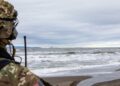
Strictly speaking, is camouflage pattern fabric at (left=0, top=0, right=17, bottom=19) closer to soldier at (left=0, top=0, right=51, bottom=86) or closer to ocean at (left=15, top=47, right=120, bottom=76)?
soldier at (left=0, top=0, right=51, bottom=86)

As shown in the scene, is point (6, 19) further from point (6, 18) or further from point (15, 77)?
point (15, 77)

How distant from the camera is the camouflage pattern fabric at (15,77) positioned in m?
2.23

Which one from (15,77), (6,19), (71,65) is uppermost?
(6,19)

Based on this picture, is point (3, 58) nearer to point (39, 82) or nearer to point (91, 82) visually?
point (39, 82)

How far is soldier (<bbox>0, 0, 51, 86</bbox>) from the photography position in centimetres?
224

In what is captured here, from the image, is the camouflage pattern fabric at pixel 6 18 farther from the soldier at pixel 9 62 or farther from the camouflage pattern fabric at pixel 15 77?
the camouflage pattern fabric at pixel 15 77

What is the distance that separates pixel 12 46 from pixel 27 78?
0.94ft

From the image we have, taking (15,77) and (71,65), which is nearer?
(15,77)

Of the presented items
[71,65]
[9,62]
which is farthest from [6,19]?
[71,65]

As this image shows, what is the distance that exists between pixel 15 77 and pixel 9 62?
3.6 inches

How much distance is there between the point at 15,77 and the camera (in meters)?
2.25

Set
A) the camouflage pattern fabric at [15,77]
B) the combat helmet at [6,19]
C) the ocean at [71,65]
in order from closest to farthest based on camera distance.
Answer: the camouflage pattern fabric at [15,77] < the combat helmet at [6,19] < the ocean at [71,65]

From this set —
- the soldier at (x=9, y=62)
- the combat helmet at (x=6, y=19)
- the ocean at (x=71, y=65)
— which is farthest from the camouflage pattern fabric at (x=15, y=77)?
the ocean at (x=71, y=65)

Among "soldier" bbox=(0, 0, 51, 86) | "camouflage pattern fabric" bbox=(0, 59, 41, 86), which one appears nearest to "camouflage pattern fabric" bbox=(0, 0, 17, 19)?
"soldier" bbox=(0, 0, 51, 86)
